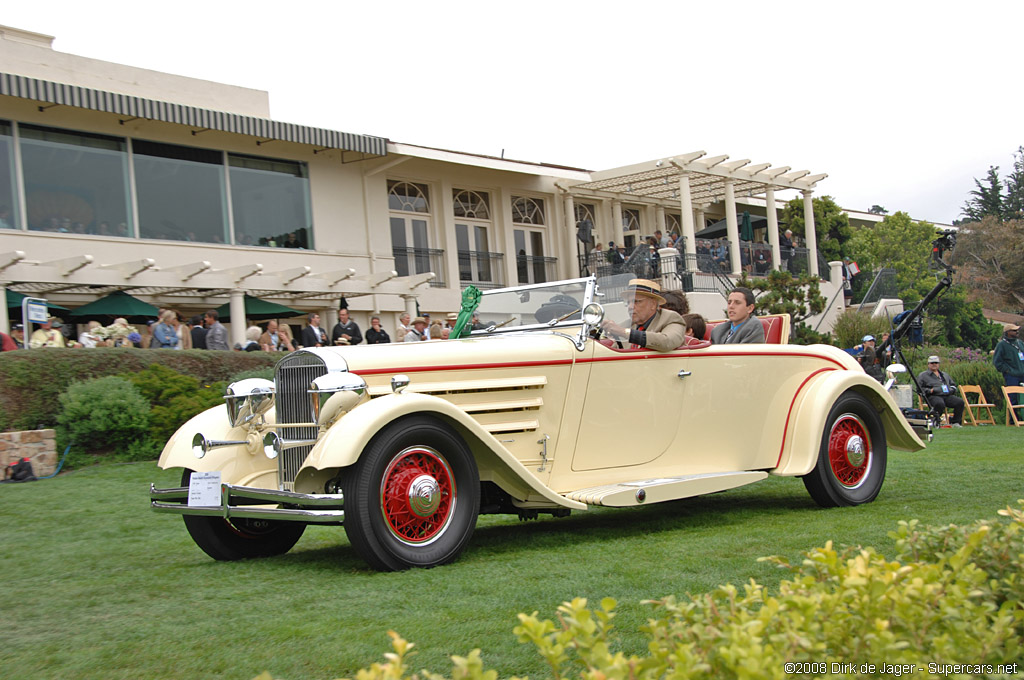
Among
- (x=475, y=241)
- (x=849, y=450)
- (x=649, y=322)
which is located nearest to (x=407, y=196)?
(x=475, y=241)

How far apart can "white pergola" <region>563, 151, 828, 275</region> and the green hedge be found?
15880mm

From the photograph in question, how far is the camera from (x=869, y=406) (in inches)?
276

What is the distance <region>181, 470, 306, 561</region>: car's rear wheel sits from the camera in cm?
548

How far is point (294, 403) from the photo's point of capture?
533 centimetres

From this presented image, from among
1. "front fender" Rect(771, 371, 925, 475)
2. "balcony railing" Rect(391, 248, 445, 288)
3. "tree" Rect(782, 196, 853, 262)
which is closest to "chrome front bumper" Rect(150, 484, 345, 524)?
"front fender" Rect(771, 371, 925, 475)

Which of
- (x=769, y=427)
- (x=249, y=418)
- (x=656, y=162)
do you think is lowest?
(x=769, y=427)

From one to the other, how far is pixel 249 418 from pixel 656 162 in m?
20.5

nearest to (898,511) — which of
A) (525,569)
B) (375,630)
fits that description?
(525,569)

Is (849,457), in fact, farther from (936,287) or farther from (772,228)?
(772,228)

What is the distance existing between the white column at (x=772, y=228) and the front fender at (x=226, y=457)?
2515 centimetres

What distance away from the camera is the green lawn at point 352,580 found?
3264mm

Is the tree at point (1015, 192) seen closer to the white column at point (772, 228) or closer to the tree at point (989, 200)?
the tree at point (989, 200)

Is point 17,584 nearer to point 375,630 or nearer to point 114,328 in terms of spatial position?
point 375,630

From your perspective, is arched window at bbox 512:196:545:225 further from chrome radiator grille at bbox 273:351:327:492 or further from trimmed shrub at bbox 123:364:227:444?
chrome radiator grille at bbox 273:351:327:492
